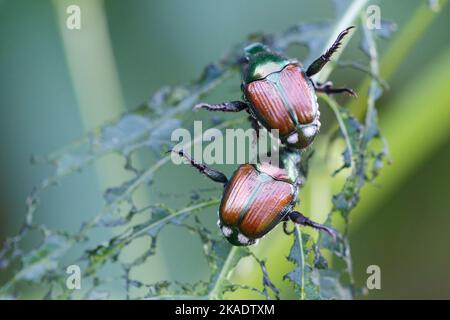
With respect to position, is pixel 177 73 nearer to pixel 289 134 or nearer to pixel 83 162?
pixel 83 162

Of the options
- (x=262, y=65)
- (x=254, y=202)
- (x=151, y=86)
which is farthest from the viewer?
(x=151, y=86)

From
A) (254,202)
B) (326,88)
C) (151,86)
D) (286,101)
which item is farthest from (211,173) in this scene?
(151,86)

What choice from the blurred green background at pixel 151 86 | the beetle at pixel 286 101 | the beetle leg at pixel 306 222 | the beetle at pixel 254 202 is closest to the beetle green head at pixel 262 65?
the beetle at pixel 286 101

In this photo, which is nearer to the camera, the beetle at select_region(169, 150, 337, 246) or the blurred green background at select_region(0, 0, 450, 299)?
the beetle at select_region(169, 150, 337, 246)

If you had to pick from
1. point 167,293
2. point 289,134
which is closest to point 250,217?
point 289,134

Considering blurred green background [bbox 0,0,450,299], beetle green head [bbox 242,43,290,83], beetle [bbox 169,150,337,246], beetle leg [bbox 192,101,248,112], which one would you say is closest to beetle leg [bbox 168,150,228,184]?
beetle [bbox 169,150,337,246]

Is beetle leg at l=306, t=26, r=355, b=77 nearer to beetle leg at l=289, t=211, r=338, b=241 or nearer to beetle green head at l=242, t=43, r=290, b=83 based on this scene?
beetle green head at l=242, t=43, r=290, b=83

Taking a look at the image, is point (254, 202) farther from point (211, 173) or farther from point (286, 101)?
point (286, 101)
